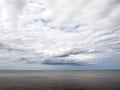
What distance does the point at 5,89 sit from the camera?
52.5m

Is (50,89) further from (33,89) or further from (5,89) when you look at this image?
(5,89)

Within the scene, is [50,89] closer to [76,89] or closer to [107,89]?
[76,89]

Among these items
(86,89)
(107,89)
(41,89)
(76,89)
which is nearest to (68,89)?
(76,89)

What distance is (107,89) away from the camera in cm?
5275

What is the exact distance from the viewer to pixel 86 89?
2078 inches

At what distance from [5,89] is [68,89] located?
24884 millimetres

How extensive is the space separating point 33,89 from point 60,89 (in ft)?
34.9

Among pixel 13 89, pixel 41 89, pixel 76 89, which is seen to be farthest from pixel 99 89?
pixel 13 89

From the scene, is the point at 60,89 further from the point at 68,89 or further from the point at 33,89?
the point at 33,89

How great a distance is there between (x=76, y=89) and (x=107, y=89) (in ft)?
40.0

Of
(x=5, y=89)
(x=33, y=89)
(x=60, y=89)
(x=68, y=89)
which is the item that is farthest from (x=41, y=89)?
(x=5, y=89)

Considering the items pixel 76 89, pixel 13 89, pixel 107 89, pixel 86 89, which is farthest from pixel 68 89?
pixel 13 89

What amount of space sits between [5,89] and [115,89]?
4278cm

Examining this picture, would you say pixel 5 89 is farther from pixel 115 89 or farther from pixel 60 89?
pixel 115 89
